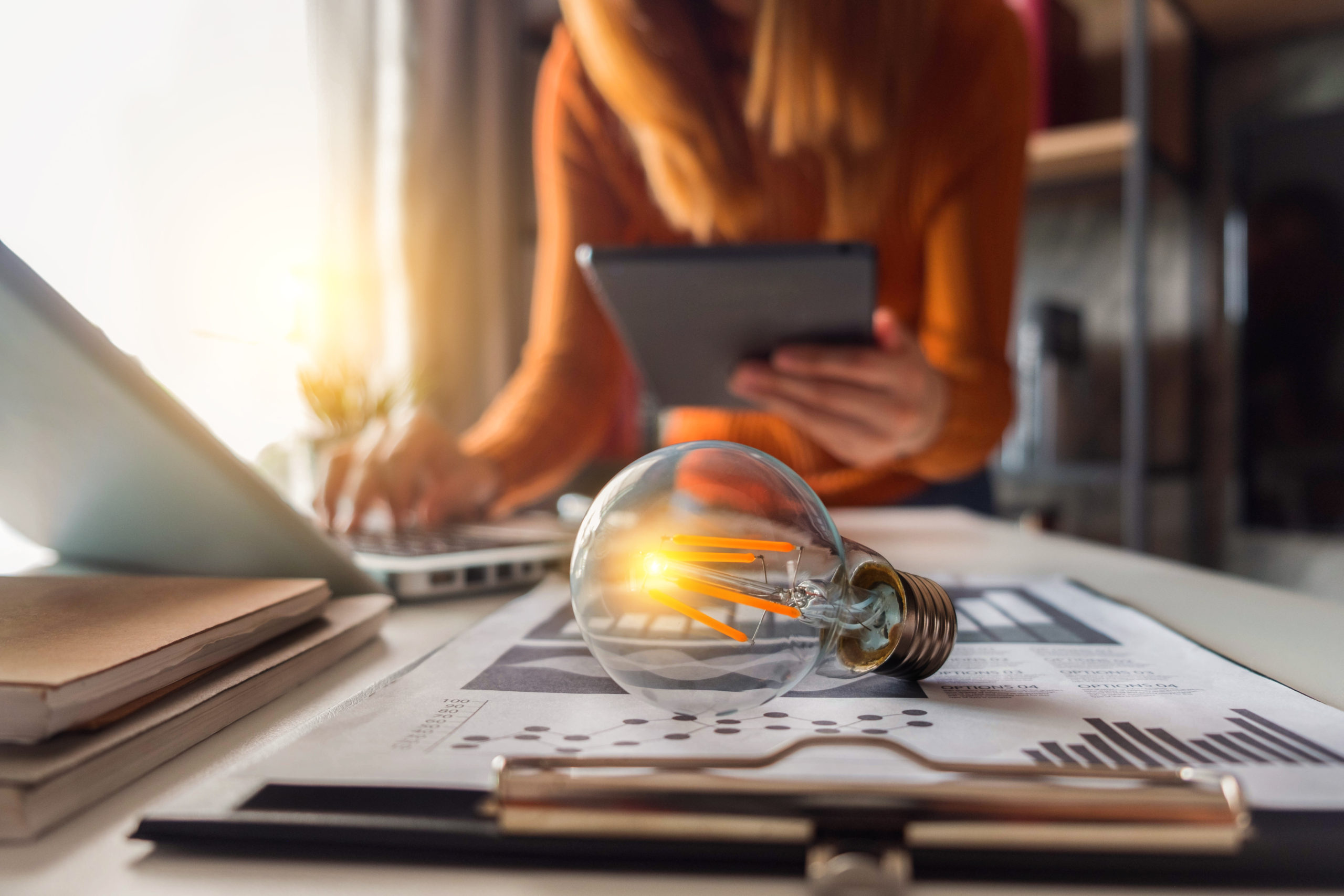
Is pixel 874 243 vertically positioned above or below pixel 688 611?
above

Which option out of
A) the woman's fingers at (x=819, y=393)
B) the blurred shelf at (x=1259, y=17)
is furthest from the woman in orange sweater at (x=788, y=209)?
the blurred shelf at (x=1259, y=17)

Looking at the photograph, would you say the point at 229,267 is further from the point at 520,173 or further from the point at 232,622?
the point at 232,622

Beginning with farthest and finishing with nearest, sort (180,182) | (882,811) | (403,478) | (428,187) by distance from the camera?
(428,187), (180,182), (403,478), (882,811)

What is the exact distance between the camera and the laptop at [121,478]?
259mm

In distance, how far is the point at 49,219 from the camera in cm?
95

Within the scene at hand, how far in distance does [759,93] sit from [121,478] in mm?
650

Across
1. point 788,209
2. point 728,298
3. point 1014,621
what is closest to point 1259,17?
point 788,209

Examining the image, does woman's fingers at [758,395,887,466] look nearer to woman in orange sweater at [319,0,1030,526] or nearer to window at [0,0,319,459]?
woman in orange sweater at [319,0,1030,526]

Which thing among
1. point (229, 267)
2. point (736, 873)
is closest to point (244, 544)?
point (736, 873)

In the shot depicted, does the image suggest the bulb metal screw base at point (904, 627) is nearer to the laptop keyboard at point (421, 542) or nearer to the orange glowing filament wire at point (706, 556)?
the orange glowing filament wire at point (706, 556)

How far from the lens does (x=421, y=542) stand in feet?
1.63

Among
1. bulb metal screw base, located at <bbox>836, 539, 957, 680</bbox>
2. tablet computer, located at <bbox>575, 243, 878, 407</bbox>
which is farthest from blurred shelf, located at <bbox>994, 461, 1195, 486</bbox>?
bulb metal screw base, located at <bbox>836, 539, 957, 680</bbox>

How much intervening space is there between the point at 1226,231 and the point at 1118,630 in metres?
1.42

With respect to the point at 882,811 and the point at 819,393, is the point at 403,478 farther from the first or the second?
the point at 882,811
